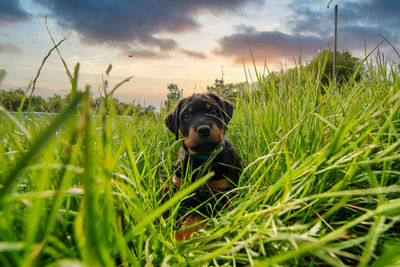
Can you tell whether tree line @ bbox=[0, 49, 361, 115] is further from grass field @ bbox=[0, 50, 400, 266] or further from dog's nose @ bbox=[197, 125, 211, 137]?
dog's nose @ bbox=[197, 125, 211, 137]

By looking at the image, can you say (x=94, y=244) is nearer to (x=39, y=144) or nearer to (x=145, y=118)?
(x=39, y=144)

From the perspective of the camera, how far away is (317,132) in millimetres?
1574

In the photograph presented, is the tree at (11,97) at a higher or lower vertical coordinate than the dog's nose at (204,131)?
A: higher

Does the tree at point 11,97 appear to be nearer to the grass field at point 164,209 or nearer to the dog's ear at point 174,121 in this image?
the grass field at point 164,209

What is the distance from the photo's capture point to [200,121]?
2783 millimetres


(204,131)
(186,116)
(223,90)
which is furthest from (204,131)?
(223,90)

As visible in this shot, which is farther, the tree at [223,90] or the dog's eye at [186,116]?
the tree at [223,90]

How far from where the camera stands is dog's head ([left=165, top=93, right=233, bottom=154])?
2561 millimetres

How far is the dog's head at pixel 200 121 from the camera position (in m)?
2.56

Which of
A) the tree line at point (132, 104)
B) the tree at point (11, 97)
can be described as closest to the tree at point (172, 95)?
the tree line at point (132, 104)

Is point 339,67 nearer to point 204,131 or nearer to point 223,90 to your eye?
point 223,90

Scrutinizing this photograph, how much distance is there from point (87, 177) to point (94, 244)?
0.15m

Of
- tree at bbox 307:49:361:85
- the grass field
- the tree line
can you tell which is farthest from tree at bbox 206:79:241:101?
the grass field

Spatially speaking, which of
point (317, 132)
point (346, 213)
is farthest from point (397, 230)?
point (317, 132)
